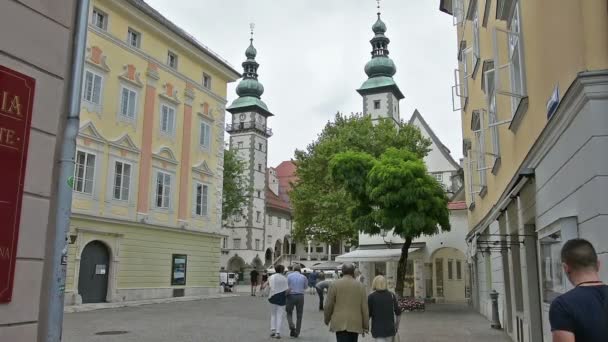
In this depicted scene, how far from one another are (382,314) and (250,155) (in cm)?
5900

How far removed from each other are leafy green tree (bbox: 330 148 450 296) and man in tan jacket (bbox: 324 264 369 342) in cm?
1230

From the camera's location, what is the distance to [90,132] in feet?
75.8

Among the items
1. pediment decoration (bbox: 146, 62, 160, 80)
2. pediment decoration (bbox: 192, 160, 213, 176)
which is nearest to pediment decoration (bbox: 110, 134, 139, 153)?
pediment decoration (bbox: 146, 62, 160, 80)

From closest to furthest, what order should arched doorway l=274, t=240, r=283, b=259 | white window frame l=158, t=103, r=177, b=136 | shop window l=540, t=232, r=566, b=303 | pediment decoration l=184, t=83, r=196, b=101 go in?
shop window l=540, t=232, r=566, b=303 → white window frame l=158, t=103, r=177, b=136 → pediment decoration l=184, t=83, r=196, b=101 → arched doorway l=274, t=240, r=283, b=259

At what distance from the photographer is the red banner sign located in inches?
135

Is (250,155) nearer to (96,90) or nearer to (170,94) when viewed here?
→ (170,94)

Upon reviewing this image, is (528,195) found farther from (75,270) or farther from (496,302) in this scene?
(75,270)

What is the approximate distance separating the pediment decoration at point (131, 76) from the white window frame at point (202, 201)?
6.62 meters

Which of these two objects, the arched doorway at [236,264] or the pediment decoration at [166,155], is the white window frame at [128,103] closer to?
the pediment decoration at [166,155]

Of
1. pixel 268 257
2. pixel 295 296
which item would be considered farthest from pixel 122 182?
pixel 268 257

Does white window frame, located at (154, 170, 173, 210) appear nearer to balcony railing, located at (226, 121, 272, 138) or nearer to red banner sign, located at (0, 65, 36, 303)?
red banner sign, located at (0, 65, 36, 303)

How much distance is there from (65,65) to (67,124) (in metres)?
0.46

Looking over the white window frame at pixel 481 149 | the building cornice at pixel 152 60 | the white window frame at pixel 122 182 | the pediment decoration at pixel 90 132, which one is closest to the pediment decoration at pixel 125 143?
the white window frame at pixel 122 182

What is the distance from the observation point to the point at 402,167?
2056 cm
